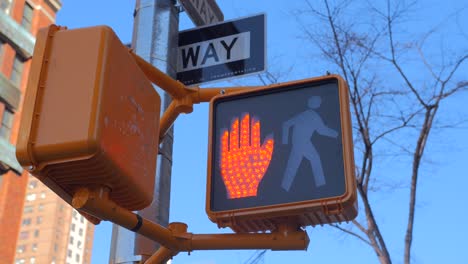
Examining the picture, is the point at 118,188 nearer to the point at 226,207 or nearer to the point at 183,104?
the point at 226,207

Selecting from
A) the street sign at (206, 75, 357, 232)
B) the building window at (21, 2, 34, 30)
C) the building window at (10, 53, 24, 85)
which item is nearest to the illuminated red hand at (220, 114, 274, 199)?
the street sign at (206, 75, 357, 232)

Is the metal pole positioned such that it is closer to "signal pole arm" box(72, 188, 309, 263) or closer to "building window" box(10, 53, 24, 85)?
"signal pole arm" box(72, 188, 309, 263)

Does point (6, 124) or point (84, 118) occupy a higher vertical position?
point (6, 124)

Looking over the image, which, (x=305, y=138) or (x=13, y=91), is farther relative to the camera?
(x=13, y=91)

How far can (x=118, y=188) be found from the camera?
270 centimetres

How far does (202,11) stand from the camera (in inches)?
216

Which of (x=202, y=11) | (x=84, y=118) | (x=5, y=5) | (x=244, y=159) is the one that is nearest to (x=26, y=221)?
(x=5, y=5)

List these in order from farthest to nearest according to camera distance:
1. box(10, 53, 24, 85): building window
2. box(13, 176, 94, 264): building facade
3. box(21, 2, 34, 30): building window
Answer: box(13, 176, 94, 264): building facade < box(21, 2, 34, 30): building window < box(10, 53, 24, 85): building window

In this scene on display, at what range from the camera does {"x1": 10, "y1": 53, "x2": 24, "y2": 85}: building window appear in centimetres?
3915

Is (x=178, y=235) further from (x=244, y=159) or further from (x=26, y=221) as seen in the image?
(x=26, y=221)

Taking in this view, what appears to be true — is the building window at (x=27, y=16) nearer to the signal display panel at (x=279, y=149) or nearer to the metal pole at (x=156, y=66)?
the metal pole at (x=156, y=66)

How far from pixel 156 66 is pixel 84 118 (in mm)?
2110

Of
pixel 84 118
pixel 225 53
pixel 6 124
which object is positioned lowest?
pixel 84 118

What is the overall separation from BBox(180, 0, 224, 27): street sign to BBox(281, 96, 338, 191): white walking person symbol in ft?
7.17
